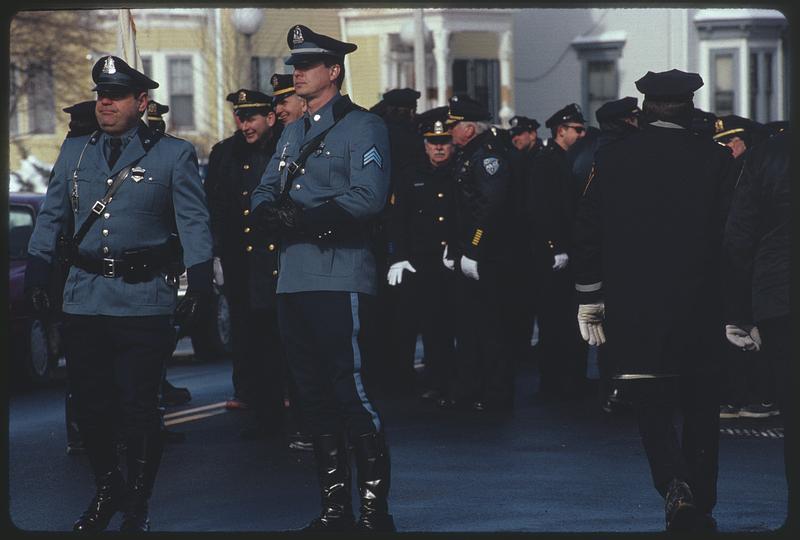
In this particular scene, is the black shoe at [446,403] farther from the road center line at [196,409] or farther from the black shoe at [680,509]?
the black shoe at [680,509]

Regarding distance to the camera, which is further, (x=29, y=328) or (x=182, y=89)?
(x=182, y=89)

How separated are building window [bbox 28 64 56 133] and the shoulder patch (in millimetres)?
29485

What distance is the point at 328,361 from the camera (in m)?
8.08

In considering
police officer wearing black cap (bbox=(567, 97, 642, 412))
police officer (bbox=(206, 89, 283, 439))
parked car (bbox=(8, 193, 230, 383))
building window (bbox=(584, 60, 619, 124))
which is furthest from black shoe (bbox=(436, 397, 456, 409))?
building window (bbox=(584, 60, 619, 124))

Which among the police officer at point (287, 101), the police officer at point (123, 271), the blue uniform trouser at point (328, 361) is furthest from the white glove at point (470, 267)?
the police officer at point (123, 271)

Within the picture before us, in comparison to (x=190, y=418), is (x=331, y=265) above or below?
above

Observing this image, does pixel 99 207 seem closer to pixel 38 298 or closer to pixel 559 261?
pixel 38 298

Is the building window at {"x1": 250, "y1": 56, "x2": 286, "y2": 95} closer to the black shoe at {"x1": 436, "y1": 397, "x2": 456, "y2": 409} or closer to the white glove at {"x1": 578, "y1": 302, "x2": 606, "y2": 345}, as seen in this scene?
the black shoe at {"x1": 436, "y1": 397, "x2": 456, "y2": 409}

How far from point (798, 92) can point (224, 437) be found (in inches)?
191

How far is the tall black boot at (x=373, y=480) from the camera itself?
7.94 metres

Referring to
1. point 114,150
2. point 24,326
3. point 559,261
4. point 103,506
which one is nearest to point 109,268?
point 114,150

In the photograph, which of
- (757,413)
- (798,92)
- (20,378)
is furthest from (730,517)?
(20,378)

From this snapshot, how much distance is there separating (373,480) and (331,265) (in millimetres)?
990

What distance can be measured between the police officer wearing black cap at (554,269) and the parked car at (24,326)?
3844 mm
